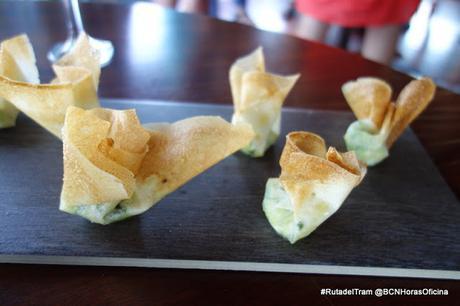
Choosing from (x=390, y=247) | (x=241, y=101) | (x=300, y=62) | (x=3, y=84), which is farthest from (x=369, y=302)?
(x=300, y=62)

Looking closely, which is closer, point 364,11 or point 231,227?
point 231,227

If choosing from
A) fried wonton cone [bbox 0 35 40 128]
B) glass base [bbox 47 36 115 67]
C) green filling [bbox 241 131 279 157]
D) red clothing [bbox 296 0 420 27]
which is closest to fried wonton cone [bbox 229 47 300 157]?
green filling [bbox 241 131 279 157]

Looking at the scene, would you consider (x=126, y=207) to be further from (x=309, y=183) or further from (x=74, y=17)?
(x=74, y=17)

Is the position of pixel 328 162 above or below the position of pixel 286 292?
above

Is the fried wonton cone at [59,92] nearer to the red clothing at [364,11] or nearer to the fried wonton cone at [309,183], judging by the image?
the fried wonton cone at [309,183]

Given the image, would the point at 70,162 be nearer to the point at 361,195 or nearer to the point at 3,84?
the point at 3,84

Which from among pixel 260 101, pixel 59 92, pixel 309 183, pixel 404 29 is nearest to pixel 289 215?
pixel 309 183
